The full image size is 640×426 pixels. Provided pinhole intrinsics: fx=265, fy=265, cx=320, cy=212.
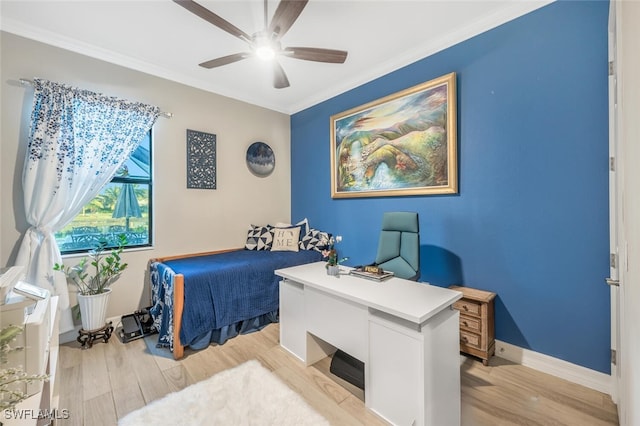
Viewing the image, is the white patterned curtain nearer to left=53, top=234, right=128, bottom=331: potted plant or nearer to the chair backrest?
left=53, top=234, right=128, bottom=331: potted plant

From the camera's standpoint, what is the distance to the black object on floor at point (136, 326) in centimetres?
248

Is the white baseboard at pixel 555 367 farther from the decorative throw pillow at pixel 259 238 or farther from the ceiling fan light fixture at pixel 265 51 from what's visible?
the ceiling fan light fixture at pixel 265 51

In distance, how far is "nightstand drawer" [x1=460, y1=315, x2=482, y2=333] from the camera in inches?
81.0

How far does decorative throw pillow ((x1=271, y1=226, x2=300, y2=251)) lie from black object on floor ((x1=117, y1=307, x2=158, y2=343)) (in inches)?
60.0

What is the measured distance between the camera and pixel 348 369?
190 cm

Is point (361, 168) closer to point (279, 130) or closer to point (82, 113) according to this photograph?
point (279, 130)

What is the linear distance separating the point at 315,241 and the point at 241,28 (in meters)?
2.43

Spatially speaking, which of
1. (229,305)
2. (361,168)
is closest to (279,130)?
(361,168)

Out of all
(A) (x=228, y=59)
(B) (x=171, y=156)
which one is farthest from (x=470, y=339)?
(B) (x=171, y=156)

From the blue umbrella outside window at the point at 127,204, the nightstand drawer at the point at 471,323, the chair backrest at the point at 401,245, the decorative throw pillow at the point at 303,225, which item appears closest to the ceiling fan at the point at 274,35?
the chair backrest at the point at 401,245

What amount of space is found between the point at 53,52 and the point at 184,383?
9.96ft

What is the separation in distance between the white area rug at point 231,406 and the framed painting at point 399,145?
2.05 meters

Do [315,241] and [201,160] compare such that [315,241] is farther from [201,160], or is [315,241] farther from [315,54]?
[315,54]

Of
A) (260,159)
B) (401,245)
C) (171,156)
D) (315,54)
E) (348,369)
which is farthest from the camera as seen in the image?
(260,159)
